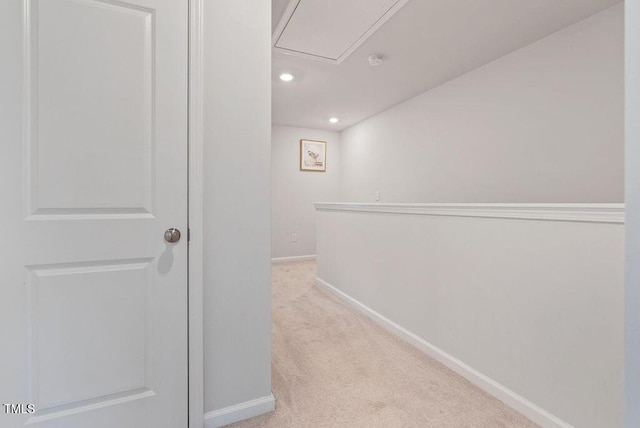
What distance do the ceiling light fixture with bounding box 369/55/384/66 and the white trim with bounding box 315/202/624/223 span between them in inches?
53.0

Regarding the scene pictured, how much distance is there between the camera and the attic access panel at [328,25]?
72.9 inches

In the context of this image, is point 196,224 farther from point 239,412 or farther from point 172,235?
point 239,412

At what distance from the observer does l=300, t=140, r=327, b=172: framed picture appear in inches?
201

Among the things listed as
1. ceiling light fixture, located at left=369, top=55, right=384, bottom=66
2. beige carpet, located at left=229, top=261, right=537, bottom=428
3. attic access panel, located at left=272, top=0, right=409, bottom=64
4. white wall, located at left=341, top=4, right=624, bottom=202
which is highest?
ceiling light fixture, located at left=369, top=55, right=384, bottom=66

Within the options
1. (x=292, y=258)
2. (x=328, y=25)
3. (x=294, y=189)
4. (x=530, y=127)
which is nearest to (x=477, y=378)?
(x=530, y=127)

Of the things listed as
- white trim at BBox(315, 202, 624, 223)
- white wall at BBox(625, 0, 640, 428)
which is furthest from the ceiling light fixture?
white wall at BBox(625, 0, 640, 428)

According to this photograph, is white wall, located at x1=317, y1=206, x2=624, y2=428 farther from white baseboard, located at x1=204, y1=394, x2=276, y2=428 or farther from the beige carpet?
white baseboard, located at x1=204, y1=394, x2=276, y2=428

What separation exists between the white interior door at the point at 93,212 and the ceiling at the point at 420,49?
1201 mm

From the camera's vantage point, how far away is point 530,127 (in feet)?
8.05

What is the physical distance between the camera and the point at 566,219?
131 cm

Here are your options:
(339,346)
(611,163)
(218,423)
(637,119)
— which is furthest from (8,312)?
(611,163)

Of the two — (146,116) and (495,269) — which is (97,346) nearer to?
(146,116)

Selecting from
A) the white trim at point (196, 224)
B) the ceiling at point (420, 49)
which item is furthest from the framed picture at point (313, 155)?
the white trim at point (196, 224)

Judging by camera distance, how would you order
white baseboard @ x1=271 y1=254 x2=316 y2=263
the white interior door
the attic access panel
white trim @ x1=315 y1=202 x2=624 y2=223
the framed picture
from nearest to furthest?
1. the white interior door
2. white trim @ x1=315 y1=202 x2=624 y2=223
3. the attic access panel
4. white baseboard @ x1=271 y1=254 x2=316 y2=263
5. the framed picture
